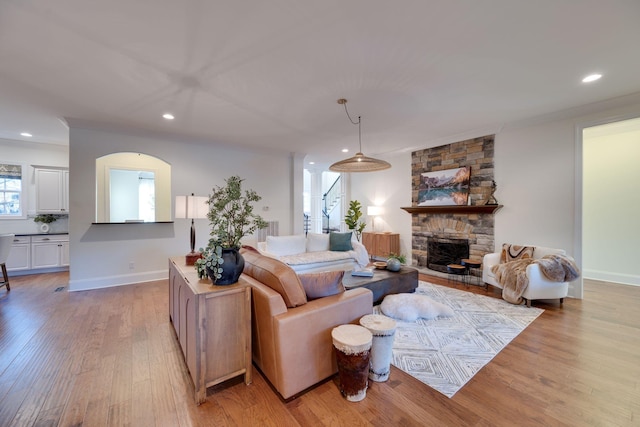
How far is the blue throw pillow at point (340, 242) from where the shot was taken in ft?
16.6

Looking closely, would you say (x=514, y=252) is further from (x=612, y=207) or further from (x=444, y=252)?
(x=612, y=207)

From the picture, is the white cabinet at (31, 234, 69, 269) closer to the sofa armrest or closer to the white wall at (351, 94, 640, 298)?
the sofa armrest

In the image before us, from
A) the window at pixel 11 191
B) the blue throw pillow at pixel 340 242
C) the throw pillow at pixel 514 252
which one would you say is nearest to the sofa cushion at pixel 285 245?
the blue throw pillow at pixel 340 242

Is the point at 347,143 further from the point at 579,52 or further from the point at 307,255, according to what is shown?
the point at 579,52

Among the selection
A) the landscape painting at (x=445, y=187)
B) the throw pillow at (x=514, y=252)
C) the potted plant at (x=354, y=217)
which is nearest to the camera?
the throw pillow at (x=514, y=252)

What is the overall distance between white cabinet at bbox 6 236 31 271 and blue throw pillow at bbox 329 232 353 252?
5.90m

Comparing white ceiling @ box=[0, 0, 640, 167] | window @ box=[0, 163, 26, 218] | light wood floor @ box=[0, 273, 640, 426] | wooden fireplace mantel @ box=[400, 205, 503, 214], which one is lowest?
light wood floor @ box=[0, 273, 640, 426]

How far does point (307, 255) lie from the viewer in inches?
187

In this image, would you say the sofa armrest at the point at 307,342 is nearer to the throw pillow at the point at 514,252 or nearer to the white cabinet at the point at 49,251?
the throw pillow at the point at 514,252

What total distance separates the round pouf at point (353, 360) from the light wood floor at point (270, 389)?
8 centimetres

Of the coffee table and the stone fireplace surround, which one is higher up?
→ the stone fireplace surround

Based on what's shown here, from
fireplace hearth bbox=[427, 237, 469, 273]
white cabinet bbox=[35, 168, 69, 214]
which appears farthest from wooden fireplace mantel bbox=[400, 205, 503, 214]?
white cabinet bbox=[35, 168, 69, 214]

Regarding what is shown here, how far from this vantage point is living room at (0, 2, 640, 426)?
348cm

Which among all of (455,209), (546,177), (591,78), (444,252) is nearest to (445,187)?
(455,209)
